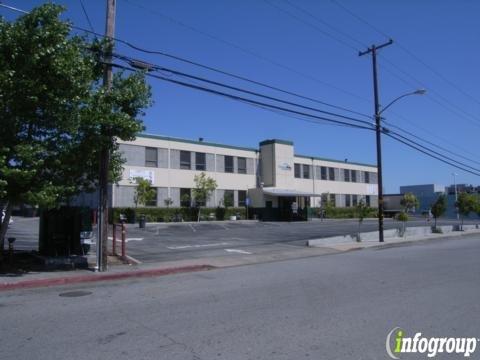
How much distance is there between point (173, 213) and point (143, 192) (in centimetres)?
441

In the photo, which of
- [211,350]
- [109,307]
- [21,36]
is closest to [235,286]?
[109,307]

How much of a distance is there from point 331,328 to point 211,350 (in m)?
2.02

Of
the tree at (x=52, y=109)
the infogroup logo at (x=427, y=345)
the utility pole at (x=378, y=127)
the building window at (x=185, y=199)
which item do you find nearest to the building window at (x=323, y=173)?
the building window at (x=185, y=199)

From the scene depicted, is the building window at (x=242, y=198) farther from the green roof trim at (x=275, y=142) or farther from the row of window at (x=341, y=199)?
the row of window at (x=341, y=199)

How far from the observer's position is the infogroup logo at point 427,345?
241 inches

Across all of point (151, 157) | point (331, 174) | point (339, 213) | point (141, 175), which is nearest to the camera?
point (141, 175)

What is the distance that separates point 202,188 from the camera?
43031 millimetres

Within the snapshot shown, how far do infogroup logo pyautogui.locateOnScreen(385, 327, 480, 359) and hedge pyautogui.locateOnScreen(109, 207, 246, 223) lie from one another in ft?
105

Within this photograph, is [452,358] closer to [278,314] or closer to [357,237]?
[278,314]

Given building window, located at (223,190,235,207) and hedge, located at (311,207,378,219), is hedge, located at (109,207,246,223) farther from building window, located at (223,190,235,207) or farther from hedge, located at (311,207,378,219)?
hedge, located at (311,207,378,219)

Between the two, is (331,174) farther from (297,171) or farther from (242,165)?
(242,165)

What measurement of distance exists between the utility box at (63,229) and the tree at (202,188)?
26.3 meters

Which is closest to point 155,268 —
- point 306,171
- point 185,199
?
point 185,199

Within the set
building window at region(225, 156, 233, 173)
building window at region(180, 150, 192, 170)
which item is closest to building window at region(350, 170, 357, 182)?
building window at region(225, 156, 233, 173)
